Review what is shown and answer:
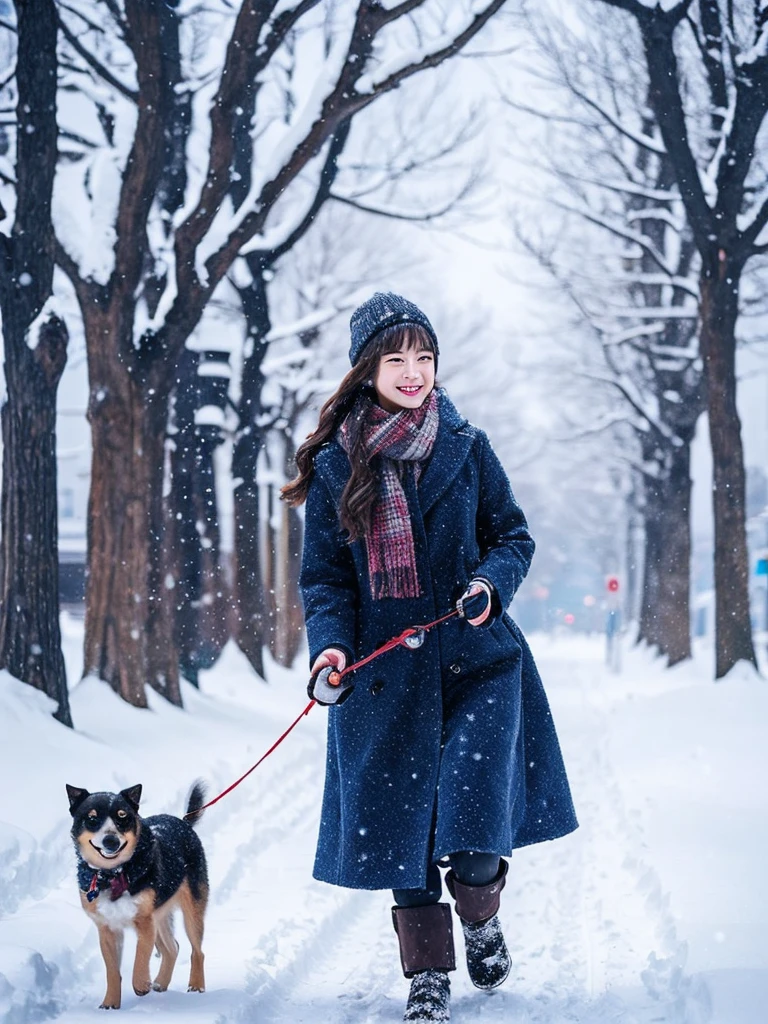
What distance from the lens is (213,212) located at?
921 cm

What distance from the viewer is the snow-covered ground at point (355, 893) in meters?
3.69

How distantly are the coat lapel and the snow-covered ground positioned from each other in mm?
1626

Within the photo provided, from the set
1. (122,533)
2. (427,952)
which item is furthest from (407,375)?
(122,533)

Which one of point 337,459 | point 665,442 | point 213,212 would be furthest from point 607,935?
point 665,442

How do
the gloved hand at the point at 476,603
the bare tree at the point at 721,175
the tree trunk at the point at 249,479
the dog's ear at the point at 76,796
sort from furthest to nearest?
the tree trunk at the point at 249,479, the bare tree at the point at 721,175, the dog's ear at the point at 76,796, the gloved hand at the point at 476,603

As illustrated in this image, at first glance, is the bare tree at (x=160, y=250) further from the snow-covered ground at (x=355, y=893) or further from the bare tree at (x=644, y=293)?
the bare tree at (x=644, y=293)

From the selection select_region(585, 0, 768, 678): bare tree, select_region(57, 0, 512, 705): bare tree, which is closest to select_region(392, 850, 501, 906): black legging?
select_region(57, 0, 512, 705): bare tree

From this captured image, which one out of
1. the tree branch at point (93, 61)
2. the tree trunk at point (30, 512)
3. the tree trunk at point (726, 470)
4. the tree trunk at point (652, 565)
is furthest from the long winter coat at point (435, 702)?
the tree trunk at point (652, 565)

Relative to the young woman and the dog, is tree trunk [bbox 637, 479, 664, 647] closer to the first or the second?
the young woman

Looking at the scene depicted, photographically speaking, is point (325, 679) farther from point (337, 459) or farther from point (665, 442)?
point (665, 442)

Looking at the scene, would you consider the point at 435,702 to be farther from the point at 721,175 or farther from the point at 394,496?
the point at 721,175

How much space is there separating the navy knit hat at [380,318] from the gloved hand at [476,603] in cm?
85

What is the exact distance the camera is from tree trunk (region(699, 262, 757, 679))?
1217 centimetres

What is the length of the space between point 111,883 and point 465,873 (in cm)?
108
